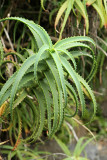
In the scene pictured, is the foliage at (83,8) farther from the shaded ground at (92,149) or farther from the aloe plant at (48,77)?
the shaded ground at (92,149)

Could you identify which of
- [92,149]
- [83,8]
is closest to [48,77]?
[83,8]

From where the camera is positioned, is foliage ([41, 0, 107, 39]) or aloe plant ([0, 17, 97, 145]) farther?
foliage ([41, 0, 107, 39])

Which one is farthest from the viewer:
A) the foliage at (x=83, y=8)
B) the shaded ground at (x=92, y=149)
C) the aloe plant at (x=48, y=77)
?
the shaded ground at (x=92, y=149)

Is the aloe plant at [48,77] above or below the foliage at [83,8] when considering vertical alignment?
below

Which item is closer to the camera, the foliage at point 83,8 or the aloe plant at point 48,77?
the aloe plant at point 48,77

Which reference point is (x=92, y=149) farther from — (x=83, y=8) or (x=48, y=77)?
(x=48, y=77)

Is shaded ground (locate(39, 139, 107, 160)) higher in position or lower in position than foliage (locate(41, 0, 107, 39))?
lower

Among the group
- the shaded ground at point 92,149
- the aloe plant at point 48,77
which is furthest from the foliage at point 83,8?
the shaded ground at point 92,149

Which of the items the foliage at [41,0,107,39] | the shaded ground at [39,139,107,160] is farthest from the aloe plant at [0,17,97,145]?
the shaded ground at [39,139,107,160]

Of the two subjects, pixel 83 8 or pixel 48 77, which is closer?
pixel 48 77

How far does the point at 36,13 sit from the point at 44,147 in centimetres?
119

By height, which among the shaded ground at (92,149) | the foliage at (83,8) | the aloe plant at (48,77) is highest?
the foliage at (83,8)

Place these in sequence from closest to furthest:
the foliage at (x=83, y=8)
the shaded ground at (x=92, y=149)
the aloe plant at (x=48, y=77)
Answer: the aloe plant at (x=48, y=77)
the foliage at (x=83, y=8)
the shaded ground at (x=92, y=149)

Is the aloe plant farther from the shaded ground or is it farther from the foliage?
the shaded ground
